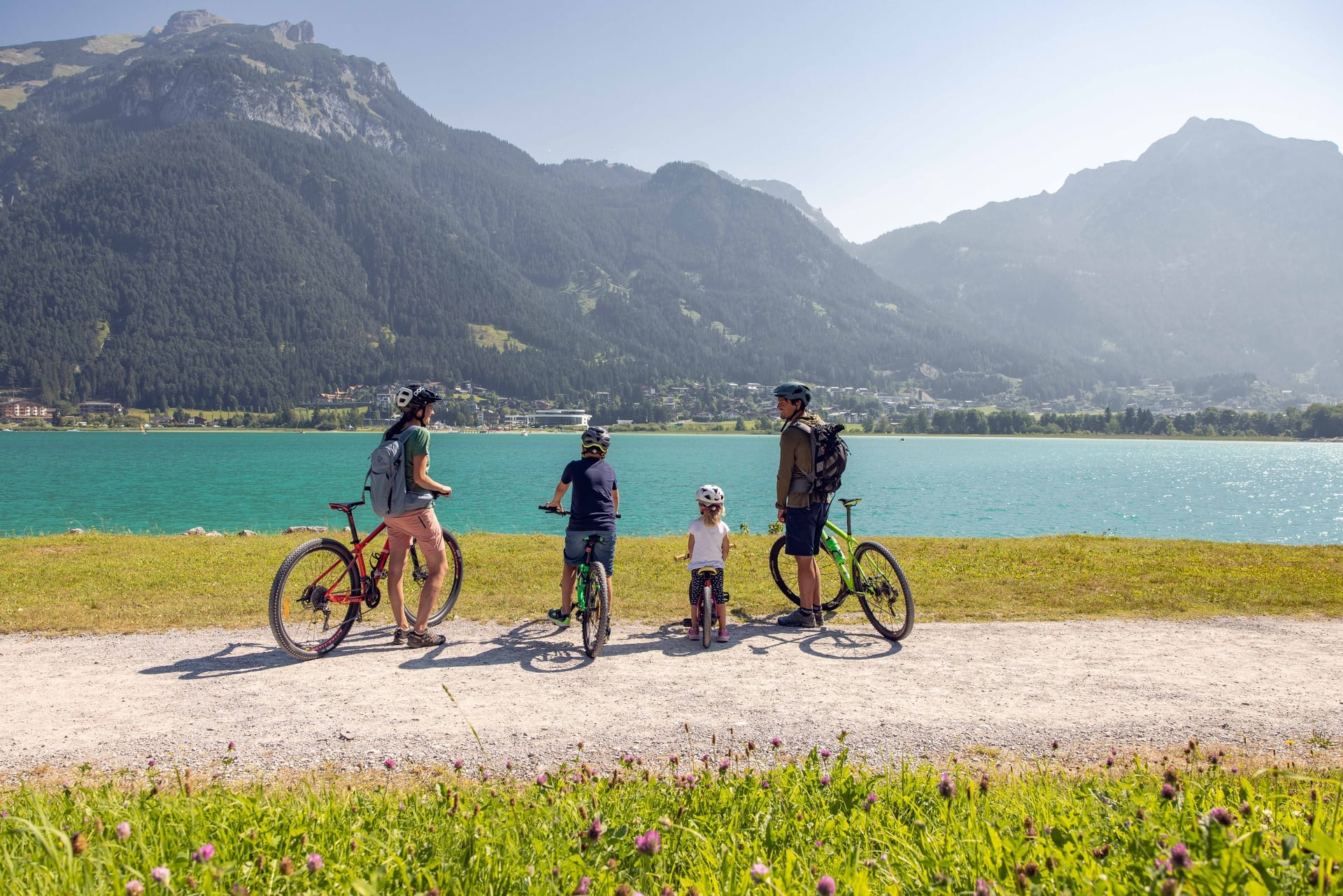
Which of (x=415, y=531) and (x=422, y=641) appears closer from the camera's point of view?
(x=415, y=531)

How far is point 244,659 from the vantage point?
25.8ft

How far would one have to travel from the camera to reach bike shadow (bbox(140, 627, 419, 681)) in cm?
727

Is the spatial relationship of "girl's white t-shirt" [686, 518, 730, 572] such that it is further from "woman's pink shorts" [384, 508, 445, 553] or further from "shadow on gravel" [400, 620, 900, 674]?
"woman's pink shorts" [384, 508, 445, 553]

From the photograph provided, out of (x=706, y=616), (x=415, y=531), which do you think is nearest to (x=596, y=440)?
(x=415, y=531)

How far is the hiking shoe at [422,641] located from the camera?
27.7ft

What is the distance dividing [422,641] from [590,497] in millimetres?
2653

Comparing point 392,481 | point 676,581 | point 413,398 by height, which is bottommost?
point 676,581

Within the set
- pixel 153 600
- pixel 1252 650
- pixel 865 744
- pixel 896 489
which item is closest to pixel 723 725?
pixel 865 744

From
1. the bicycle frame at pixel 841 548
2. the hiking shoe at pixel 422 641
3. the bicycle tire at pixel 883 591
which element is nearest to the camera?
the hiking shoe at pixel 422 641

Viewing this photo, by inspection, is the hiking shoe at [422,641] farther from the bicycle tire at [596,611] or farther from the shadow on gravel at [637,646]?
the bicycle tire at [596,611]

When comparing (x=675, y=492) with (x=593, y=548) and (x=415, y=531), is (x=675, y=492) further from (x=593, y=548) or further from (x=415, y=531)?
(x=415, y=531)

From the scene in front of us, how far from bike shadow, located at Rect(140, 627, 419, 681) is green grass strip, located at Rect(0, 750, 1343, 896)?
3858 millimetres

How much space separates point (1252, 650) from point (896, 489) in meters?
56.1

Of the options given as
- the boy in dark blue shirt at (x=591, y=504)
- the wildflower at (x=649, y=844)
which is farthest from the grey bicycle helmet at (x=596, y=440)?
the wildflower at (x=649, y=844)
